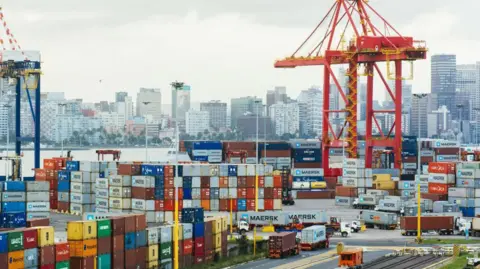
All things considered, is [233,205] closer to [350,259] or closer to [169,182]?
[169,182]

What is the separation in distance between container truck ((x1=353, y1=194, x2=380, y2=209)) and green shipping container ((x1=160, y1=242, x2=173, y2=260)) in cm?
5646

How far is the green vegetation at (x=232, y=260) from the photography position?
6219 centimetres

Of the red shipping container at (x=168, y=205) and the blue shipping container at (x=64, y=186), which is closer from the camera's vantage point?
the red shipping container at (x=168, y=205)

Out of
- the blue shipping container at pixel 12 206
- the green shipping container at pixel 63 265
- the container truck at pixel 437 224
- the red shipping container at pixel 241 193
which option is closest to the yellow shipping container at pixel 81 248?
the green shipping container at pixel 63 265

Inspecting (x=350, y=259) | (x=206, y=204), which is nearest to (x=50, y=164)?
(x=206, y=204)

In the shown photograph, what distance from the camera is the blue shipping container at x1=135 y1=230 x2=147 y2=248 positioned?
189 feet

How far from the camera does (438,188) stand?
106875 mm

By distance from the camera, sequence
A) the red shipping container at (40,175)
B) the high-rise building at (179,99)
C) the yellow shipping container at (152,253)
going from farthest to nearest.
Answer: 1. the red shipping container at (40,175)
2. the yellow shipping container at (152,253)
3. the high-rise building at (179,99)

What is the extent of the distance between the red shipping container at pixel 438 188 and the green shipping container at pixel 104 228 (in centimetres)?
5769

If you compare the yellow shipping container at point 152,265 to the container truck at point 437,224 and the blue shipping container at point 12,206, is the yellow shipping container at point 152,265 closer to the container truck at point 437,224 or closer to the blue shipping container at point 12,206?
Result: the blue shipping container at point 12,206

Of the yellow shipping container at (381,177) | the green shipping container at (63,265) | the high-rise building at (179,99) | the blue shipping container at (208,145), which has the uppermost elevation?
the high-rise building at (179,99)

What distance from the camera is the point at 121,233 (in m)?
56.1

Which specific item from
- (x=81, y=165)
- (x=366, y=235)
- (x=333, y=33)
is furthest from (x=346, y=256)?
(x=333, y=33)

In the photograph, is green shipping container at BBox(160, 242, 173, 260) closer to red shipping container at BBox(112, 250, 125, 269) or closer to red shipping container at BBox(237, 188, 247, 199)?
red shipping container at BBox(112, 250, 125, 269)
